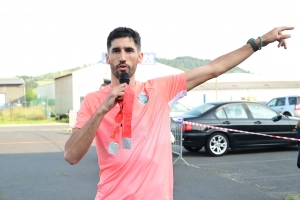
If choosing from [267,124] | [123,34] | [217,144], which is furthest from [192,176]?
[123,34]

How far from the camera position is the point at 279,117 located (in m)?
12.1

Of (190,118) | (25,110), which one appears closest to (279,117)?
(190,118)

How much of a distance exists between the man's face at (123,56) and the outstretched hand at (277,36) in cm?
81

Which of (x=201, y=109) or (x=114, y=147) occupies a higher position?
(x=114, y=147)

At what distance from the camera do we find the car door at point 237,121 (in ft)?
38.8

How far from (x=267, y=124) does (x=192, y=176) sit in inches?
172

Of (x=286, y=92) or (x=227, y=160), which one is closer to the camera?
(x=227, y=160)

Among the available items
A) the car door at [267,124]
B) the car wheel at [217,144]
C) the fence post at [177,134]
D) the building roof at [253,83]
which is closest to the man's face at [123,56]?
the fence post at [177,134]

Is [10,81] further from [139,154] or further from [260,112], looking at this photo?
[139,154]

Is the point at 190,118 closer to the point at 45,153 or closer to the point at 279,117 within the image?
the point at 279,117

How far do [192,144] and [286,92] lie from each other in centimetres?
4660

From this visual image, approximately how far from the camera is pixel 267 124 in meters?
12.3

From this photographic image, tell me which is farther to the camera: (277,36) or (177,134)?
(177,134)

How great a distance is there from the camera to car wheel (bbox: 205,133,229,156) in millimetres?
11594
